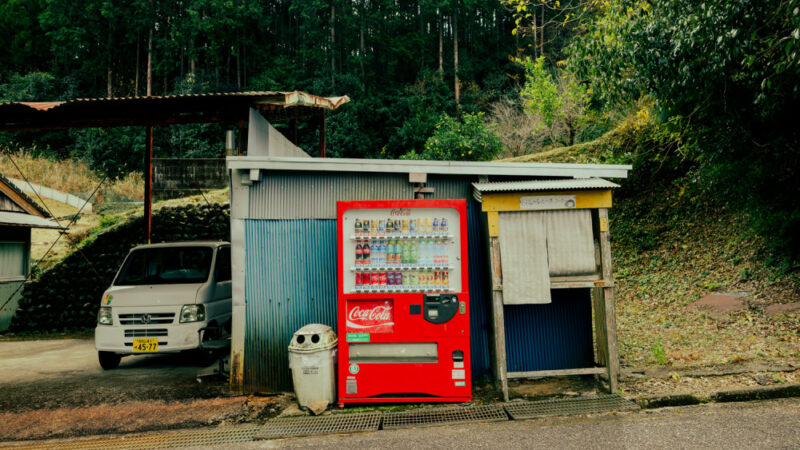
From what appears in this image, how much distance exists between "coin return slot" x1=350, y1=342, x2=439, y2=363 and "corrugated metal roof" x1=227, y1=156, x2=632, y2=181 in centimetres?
213

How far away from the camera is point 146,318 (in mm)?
7453

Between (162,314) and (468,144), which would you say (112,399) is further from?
(468,144)

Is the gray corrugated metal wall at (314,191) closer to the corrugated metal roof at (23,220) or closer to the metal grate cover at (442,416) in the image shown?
the metal grate cover at (442,416)

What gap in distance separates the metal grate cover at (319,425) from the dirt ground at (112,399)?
1.55ft

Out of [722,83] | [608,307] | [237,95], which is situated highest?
[722,83]

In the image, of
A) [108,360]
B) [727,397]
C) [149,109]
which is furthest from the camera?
[108,360]

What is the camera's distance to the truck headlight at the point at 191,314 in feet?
24.5

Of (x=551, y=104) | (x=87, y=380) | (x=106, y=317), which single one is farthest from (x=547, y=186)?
(x=551, y=104)

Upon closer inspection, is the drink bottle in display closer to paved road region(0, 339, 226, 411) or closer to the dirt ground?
the dirt ground

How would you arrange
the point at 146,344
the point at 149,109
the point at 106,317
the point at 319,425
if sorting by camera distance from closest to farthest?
the point at 319,425 < the point at 146,344 < the point at 106,317 < the point at 149,109

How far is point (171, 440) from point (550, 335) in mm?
4487

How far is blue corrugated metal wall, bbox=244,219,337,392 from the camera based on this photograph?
6.27 meters

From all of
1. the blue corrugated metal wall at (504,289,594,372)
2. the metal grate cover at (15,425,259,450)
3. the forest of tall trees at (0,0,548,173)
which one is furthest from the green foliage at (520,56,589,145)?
the metal grate cover at (15,425,259,450)

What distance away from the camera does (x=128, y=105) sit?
7.52 metres
